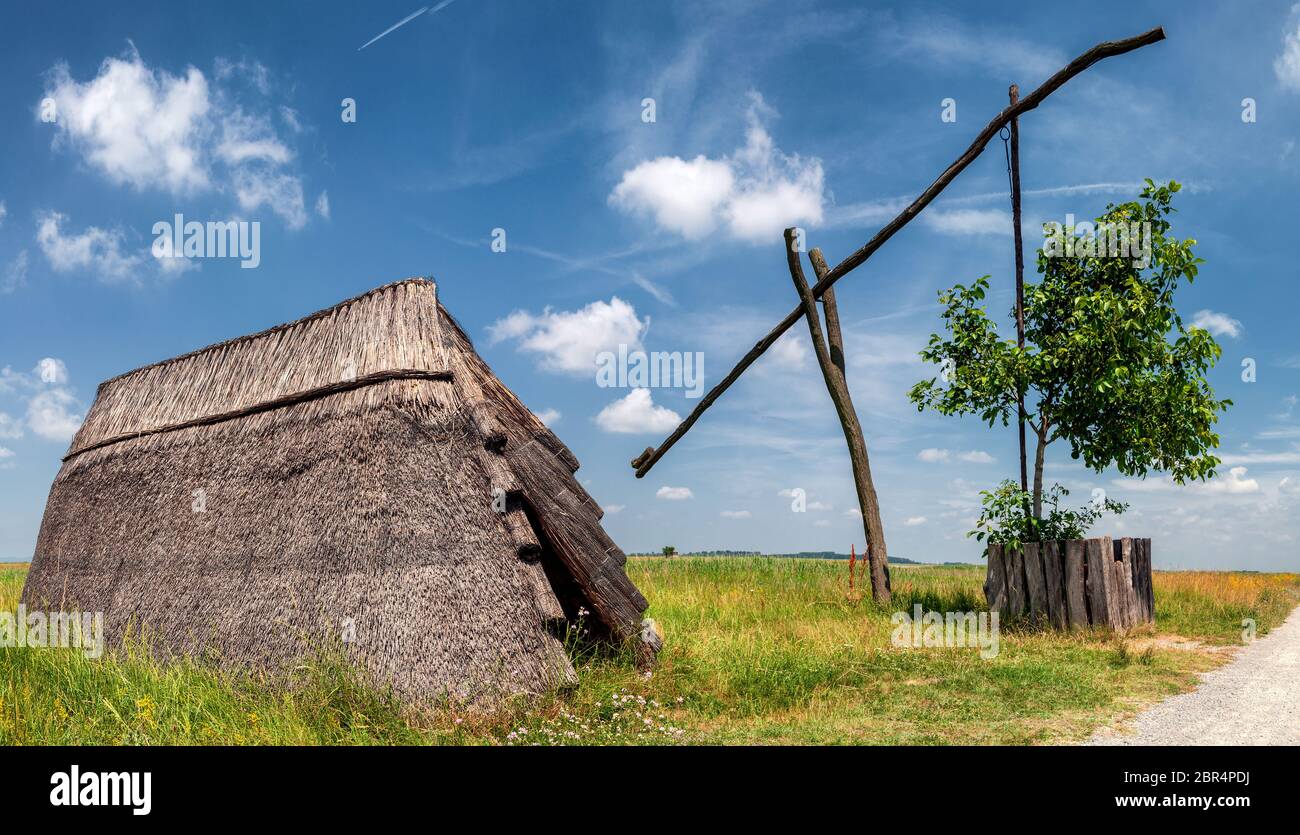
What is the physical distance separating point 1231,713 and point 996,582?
5.06 m

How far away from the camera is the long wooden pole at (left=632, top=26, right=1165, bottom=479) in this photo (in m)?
11.5

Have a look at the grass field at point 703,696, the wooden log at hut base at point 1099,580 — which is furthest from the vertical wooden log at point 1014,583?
the wooden log at hut base at point 1099,580

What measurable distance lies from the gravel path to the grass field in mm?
269

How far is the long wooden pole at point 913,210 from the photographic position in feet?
37.6

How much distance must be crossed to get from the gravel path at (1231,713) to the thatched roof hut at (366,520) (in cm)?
437

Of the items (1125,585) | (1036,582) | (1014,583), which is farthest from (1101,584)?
(1014,583)

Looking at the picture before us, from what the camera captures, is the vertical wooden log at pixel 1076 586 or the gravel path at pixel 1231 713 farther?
the vertical wooden log at pixel 1076 586

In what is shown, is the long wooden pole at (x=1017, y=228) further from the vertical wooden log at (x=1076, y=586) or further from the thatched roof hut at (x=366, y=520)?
the thatched roof hut at (x=366, y=520)

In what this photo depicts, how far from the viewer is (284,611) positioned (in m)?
7.68

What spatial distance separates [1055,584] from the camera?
1186 centimetres

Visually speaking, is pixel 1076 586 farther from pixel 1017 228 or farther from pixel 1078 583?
pixel 1017 228
